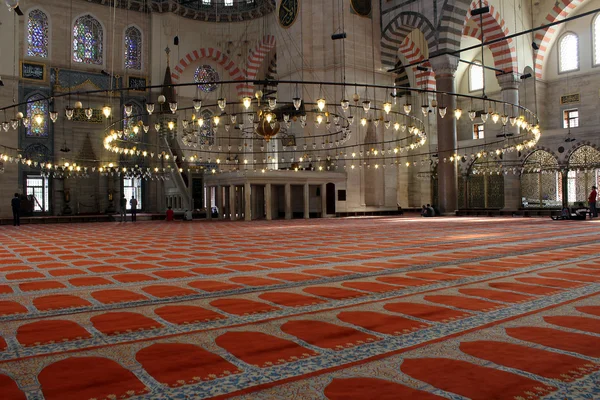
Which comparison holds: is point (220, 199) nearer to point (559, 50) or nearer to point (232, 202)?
point (232, 202)

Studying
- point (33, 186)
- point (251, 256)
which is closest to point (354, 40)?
point (33, 186)

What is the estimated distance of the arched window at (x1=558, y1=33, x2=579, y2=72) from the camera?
57.2ft

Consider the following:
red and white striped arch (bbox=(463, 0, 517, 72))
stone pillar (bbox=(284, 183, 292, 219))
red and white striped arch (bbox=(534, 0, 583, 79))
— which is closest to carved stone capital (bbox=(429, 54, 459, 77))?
red and white striped arch (bbox=(463, 0, 517, 72))

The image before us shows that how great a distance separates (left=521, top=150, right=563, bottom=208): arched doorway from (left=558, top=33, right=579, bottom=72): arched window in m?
3.68

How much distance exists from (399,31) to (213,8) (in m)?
7.77

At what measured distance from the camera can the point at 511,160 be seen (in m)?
16.3

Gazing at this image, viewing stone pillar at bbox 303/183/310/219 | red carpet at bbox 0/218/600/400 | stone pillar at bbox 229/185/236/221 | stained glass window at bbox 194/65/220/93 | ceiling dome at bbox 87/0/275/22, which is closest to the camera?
red carpet at bbox 0/218/600/400

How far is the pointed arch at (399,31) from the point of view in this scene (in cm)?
1606

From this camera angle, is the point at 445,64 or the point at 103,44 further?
the point at 103,44

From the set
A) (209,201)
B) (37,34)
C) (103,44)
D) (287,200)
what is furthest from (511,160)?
(37,34)

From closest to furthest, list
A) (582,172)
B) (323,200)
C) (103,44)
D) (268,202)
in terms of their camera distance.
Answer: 1. (268,202)
2. (582,172)
3. (323,200)
4. (103,44)

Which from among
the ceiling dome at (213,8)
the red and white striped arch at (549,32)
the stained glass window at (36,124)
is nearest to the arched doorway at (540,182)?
the red and white striped arch at (549,32)

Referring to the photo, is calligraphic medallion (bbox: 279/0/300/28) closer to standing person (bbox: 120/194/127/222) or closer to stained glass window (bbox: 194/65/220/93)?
stained glass window (bbox: 194/65/220/93)

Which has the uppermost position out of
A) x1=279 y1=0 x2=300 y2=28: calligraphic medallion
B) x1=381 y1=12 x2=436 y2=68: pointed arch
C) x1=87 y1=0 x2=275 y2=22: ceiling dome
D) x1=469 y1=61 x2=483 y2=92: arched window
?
x1=87 y1=0 x2=275 y2=22: ceiling dome
